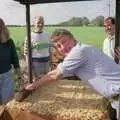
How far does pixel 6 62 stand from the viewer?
20.0 feet

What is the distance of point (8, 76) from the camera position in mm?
6156

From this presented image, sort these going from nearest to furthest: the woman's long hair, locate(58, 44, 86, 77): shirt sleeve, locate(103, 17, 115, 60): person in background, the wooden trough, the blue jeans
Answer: locate(58, 44, 86, 77): shirt sleeve
the wooden trough
the woman's long hair
the blue jeans
locate(103, 17, 115, 60): person in background

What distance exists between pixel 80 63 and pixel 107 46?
279cm

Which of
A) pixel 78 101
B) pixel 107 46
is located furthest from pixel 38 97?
pixel 107 46

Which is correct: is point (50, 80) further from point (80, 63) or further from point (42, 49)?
point (42, 49)

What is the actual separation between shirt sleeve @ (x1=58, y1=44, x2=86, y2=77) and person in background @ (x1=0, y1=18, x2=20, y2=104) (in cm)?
216

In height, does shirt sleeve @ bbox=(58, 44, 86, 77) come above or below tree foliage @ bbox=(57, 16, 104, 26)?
below

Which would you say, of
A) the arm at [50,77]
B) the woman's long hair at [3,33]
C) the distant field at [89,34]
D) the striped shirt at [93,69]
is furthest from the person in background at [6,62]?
the striped shirt at [93,69]

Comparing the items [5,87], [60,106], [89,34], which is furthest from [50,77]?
[89,34]

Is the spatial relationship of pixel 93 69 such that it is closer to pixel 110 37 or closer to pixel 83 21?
pixel 110 37

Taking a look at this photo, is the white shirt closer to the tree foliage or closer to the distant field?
the distant field

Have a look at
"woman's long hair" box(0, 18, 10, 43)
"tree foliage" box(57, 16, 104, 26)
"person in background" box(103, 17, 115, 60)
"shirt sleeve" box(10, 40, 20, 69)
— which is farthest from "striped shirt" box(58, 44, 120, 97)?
"tree foliage" box(57, 16, 104, 26)

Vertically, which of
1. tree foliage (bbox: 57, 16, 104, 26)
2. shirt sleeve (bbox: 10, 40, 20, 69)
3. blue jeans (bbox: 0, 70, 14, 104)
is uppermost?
tree foliage (bbox: 57, 16, 104, 26)

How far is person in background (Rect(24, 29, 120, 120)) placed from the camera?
3.98 metres
